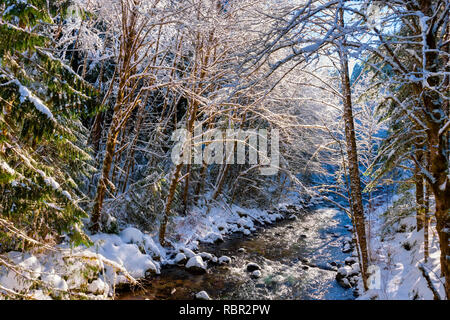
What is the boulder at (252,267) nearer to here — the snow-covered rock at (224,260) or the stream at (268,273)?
the stream at (268,273)

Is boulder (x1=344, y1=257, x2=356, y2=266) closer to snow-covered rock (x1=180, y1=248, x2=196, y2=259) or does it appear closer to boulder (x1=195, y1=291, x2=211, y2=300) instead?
snow-covered rock (x1=180, y1=248, x2=196, y2=259)

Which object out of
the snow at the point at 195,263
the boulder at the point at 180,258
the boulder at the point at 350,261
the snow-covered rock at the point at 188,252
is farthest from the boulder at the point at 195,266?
the boulder at the point at 350,261

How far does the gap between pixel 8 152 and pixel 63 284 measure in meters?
2.72

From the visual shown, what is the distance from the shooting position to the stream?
22.0 ft

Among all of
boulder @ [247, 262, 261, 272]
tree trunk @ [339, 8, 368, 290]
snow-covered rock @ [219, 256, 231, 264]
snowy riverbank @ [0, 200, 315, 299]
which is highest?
tree trunk @ [339, 8, 368, 290]

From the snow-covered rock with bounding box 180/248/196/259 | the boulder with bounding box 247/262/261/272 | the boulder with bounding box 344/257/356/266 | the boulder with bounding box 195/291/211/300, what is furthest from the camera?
the boulder with bounding box 344/257/356/266

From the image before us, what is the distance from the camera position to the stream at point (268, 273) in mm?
6715

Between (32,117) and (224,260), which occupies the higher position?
(32,117)

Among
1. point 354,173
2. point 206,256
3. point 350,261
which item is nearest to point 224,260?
point 206,256

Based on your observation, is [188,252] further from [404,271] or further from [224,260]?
[404,271]

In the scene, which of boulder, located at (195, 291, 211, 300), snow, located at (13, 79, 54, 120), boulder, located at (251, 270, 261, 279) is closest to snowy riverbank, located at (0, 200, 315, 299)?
boulder, located at (251, 270, 261, 279)

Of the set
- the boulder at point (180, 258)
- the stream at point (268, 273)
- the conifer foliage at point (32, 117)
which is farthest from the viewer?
the boulder at point (180, 258)

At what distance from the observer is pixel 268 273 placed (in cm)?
824
